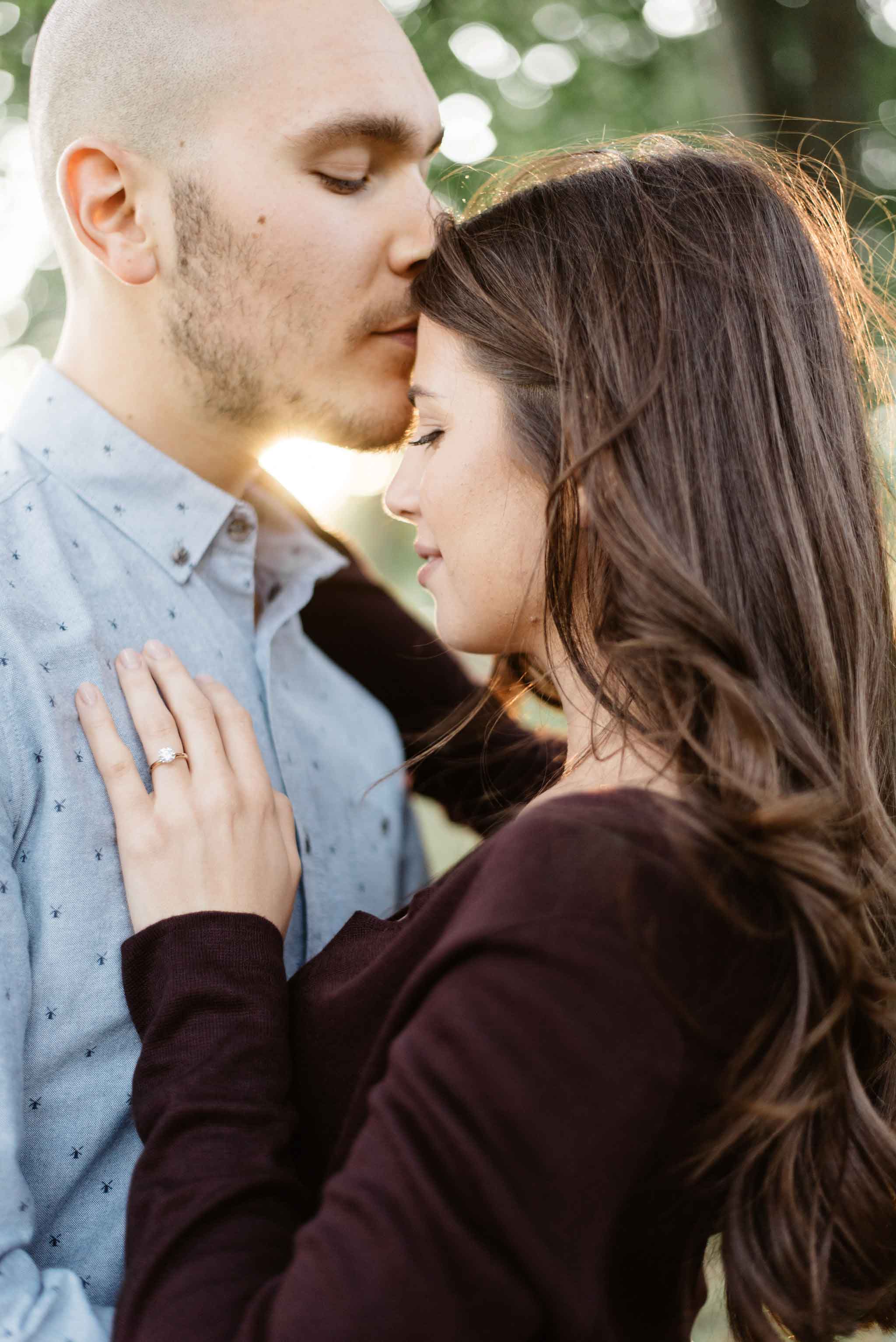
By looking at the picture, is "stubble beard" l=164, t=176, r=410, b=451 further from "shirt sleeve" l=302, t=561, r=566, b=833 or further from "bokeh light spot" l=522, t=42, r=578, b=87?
"bokeh light spot" l=522, t=42, r=578, b=87

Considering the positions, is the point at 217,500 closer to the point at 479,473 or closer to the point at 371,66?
the point at 479,473

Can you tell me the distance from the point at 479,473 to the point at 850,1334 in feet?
4.39

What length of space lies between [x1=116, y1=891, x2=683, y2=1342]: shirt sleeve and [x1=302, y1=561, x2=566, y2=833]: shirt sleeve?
4.34 ft

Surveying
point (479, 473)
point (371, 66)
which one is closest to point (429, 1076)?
point (479, 473)

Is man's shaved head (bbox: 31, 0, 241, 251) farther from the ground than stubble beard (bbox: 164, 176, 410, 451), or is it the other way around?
man's shaved head (bbox: 31, 0, 241, 251)

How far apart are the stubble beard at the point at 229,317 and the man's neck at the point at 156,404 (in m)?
0.03

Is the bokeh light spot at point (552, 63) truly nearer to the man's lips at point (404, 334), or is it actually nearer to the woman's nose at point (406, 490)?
the man's lips at point (404, 334)

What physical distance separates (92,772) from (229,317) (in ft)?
3.17

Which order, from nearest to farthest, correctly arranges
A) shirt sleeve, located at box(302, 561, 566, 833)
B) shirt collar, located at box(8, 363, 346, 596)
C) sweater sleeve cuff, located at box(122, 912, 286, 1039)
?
sweater sleeve cuff, located at box(122, 912, 286, 1039)
shirt collar, located at box(8, 363, 346, 596)
shirt sleeve, located at box(302, 561, 566, 833)

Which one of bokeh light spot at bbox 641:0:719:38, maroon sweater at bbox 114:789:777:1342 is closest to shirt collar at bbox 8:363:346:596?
maroon sweater at bbox 114:789:777:1342

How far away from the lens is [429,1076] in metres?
1.10

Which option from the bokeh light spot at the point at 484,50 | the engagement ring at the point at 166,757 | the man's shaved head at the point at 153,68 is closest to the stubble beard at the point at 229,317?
the man's shaved head at the point at 153,68

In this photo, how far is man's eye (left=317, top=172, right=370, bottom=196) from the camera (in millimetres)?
2033

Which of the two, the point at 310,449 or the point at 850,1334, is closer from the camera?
the point at 850,1334
